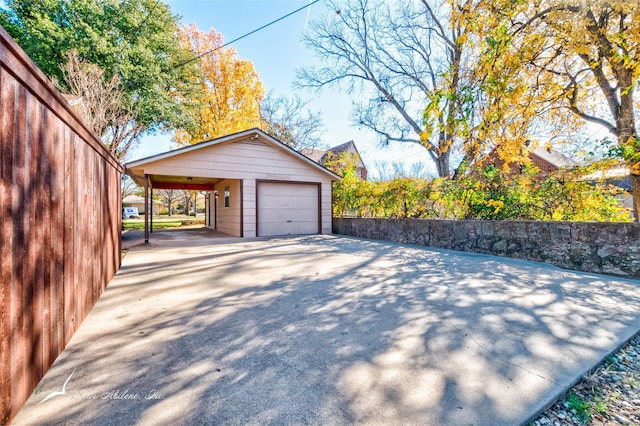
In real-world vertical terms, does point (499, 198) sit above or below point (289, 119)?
below

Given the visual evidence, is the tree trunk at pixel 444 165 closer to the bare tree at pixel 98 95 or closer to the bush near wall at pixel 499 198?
the bush near wall at pixel 499 198

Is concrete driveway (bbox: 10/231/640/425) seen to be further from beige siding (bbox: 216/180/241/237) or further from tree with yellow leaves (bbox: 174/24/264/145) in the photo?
tree with yellow leaves (bbox: 174/24/264/145)

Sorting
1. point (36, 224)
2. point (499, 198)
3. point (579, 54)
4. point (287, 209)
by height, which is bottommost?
point (36, 224)

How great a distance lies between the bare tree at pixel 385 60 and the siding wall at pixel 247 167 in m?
5.17

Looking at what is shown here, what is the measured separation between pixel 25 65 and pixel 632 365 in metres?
4.24

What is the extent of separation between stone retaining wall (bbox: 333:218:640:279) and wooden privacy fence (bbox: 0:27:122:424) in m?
6.76

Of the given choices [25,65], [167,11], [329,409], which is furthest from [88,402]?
[167,11]

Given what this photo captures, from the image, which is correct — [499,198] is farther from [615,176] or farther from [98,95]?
[98,95]

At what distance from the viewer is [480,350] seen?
6.97 feet

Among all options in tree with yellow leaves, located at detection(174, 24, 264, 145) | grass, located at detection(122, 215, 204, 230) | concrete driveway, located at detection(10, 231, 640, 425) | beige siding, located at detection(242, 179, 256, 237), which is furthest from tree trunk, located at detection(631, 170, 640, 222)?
grass, located at detection(122, 215, 204, 230)

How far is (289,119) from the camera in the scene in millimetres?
19000

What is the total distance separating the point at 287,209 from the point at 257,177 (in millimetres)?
1669

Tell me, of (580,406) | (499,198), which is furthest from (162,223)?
(580,406)

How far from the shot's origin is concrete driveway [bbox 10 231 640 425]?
153 centimetres
